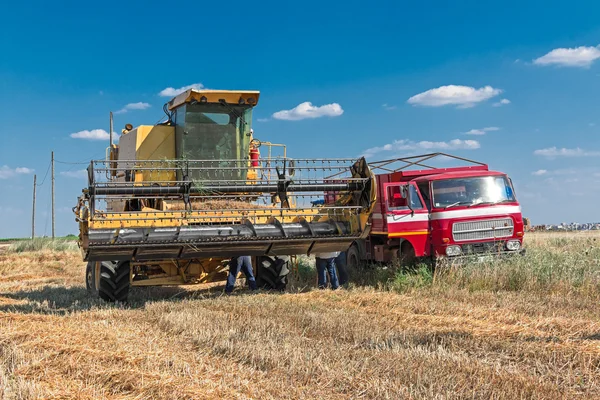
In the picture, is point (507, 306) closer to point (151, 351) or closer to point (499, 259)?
point (499, 259)

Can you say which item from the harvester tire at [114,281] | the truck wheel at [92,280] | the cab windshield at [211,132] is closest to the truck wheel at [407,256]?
the cab windshield at [211,132]

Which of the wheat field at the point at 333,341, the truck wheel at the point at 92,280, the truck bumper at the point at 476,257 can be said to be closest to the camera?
the wheat field at the point at 333,341

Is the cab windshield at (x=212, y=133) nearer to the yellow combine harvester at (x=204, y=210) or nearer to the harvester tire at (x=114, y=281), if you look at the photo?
the yellow combine harvester at (x=204, y=210)

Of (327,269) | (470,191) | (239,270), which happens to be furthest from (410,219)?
(239,270)

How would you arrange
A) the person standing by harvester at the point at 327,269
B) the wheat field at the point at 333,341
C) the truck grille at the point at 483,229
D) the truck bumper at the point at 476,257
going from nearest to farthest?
the wheat field at the point at 333,341, the truck bumper at the point at 476,257, the person standing by harvester at the point at 327,269, the truck grille at the point at 483,229

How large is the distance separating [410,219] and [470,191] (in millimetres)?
1284

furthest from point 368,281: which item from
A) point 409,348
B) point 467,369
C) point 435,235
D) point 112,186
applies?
point 467,369

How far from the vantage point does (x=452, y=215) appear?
11.4m

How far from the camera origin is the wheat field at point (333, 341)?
442 cm

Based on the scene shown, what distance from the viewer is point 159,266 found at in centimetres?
977

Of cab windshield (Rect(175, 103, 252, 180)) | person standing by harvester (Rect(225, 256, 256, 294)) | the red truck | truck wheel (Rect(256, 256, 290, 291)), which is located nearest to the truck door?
the red truck

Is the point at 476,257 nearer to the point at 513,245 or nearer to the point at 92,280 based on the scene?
the point at 513,245

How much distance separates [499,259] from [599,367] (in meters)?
5.91

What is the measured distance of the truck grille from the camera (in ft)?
37.3
